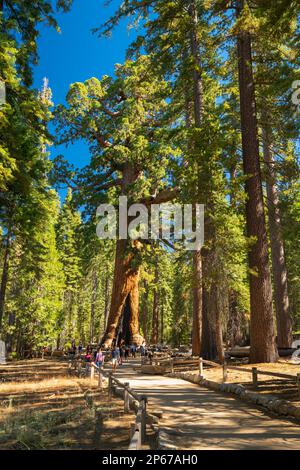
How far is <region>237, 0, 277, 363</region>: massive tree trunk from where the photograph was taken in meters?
14.9

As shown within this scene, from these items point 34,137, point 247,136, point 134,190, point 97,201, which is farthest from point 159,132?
point 34,137

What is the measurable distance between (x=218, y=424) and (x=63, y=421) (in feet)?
12.5

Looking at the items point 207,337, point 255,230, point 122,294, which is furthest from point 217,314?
point 122,294

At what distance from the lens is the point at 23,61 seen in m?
16.2

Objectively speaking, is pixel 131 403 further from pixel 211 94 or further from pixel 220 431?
pixel 211 94

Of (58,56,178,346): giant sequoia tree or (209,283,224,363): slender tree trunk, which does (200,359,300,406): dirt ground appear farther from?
(58,56,178,346): giant sequoia tree

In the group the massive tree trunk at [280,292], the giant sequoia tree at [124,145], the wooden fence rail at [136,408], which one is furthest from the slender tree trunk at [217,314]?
the giant sequoia tree at [124,145]

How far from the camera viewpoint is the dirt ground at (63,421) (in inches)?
305

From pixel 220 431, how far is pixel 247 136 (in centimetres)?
1274

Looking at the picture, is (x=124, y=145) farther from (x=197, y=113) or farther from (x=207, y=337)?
(x=207, y=337)

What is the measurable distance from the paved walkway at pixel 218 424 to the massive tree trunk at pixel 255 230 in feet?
11.2

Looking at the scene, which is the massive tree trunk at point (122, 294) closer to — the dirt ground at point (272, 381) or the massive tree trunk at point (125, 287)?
the massive tree trunk at point (125, 287)

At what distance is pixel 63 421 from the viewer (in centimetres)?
970
